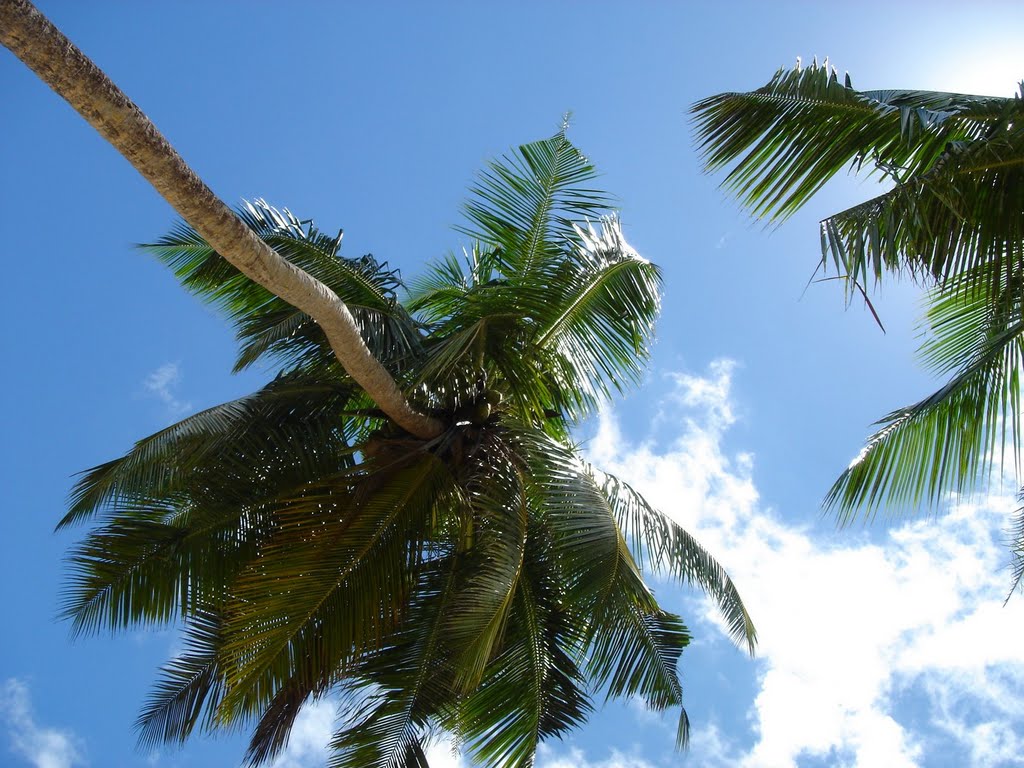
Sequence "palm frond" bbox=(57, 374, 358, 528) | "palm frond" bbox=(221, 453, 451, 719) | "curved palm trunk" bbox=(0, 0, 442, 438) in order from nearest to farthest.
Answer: "curved palm trunk" bbox=(0, 0, 442, 438)
"palm frond" bbox=(221, 453, 451, 719)
"palm frond" bbox=(57, 374, 358, 528)

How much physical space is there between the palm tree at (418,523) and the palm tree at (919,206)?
2336mm

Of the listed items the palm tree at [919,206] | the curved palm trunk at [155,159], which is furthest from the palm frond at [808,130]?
the curved palm trunk at [155,159]

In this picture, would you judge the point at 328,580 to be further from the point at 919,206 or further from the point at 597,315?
the point at 919,206

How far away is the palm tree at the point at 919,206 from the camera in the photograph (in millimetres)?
5309

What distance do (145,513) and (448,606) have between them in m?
2.94

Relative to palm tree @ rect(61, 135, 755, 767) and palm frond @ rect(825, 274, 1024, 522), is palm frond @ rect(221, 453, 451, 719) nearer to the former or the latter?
palm tree @ rect(61, 135, 755, 767)

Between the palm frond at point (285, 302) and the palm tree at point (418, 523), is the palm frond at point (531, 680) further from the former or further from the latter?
the palm frond at point (285, 302)

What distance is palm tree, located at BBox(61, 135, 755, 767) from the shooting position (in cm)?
810

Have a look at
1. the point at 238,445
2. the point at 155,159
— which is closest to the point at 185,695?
the point at 238,445

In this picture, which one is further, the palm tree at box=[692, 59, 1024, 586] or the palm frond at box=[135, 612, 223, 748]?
the palm frond at box=[135, 612, 223, 748]

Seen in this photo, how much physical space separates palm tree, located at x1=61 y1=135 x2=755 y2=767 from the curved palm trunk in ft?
6.16

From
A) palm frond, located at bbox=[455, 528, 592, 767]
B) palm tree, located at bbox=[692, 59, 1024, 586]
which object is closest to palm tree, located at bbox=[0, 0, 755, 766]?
palm frond, located at bbox=[455, 528, 592, 767]

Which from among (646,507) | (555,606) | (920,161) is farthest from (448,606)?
(920,161)

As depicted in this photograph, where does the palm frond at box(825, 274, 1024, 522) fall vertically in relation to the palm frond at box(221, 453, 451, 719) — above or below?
above
